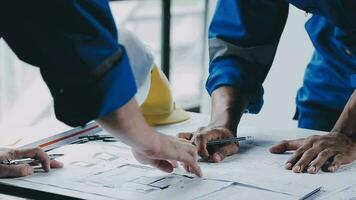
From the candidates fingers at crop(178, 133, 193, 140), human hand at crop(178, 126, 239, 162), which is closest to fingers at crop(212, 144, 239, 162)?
human hand at crop(178, 126, 239, 162)

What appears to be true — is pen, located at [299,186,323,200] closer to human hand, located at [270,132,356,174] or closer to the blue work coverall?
human hand, located at [270,132,356,174]

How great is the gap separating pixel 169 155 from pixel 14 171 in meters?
0.32

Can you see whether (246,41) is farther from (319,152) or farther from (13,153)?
(13,153)

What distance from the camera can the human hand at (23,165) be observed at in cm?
134

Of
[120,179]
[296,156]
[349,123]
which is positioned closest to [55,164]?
[120,179]

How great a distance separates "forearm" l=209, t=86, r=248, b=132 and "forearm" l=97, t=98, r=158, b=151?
54cm

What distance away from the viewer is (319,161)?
Answer: 1.46 m

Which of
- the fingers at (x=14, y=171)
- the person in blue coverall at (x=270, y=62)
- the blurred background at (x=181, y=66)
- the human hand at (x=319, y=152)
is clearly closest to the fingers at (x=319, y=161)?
the human hand at (x=319, y=152)

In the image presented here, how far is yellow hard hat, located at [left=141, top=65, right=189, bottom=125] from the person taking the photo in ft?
5.96

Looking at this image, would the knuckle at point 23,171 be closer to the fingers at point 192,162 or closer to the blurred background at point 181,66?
the fingers at point 192,162

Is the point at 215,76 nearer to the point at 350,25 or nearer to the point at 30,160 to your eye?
the point at 350,25

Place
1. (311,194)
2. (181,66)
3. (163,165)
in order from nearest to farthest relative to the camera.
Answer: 1. (311,194)
2. (163,165)
3. (181,66)

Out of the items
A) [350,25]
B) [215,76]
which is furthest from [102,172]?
[350,25]

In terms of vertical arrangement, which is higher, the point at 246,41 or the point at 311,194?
the point at 246,41
